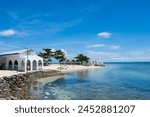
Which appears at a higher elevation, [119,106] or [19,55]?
[19,55]

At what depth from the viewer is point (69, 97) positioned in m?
18.3

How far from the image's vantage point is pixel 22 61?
39.5 metres

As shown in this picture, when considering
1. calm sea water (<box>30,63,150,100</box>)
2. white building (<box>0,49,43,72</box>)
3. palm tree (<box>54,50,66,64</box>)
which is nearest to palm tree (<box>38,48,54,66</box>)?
palm tree (<box>54,50,66,64</box>)

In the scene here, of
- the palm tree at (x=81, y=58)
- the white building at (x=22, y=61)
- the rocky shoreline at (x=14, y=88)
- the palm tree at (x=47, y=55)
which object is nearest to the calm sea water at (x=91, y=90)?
the rocky shoreline at (x=14, y=88)

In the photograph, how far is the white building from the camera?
39094mm

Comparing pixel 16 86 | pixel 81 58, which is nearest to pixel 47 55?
pixel 81 58

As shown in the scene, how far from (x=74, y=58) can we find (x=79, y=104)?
78.9 m

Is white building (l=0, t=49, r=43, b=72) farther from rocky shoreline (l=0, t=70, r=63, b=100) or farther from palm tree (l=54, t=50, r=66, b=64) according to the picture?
palm tree (l=54, t=50, r=66, b=64)

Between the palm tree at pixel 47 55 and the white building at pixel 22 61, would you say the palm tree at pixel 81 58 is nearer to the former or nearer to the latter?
the palm tree at pixel 47 55

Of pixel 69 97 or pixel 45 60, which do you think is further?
pixel 45 60

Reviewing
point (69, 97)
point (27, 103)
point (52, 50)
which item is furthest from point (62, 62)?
point (27, 103)

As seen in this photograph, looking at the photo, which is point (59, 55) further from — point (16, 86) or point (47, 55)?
point (16, 86)

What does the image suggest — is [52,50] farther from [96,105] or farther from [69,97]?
[96,105]

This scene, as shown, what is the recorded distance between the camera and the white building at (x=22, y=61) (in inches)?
1539
